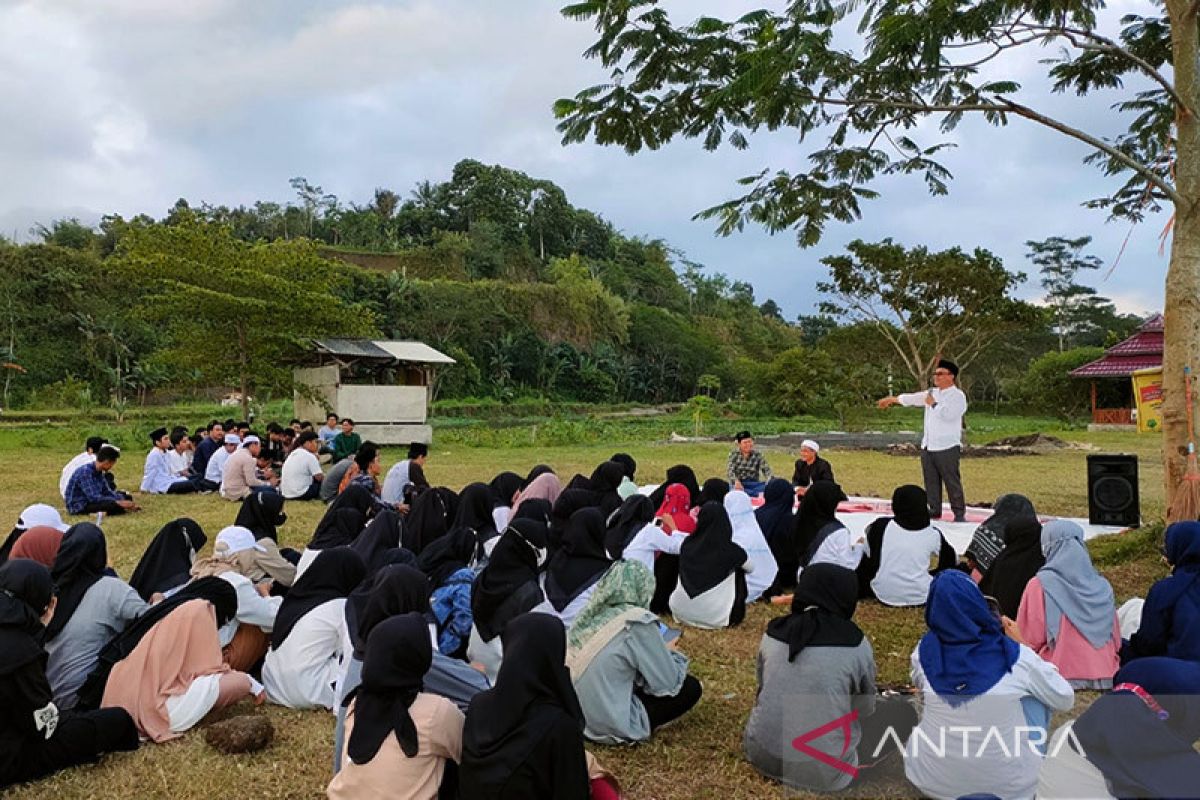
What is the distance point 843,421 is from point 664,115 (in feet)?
79.6

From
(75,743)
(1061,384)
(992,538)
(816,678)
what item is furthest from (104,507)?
(1061,384)

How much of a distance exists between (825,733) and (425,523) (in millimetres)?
3441

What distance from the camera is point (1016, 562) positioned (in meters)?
4.50

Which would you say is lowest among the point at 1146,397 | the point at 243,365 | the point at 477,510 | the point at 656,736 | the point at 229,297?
the point at 656,736

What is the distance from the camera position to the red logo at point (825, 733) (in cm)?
300

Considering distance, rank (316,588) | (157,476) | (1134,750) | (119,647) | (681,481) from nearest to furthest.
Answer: (1134,750), (119,647), (316,588), (681,481), (157,476)

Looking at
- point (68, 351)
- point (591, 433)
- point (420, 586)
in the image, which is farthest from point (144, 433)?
point (420, 586)

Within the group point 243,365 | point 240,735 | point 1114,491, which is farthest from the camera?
point 243,365

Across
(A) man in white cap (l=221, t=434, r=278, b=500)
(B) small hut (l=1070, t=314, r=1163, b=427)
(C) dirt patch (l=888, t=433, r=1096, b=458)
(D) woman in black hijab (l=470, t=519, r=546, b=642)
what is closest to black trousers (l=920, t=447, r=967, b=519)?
(D) woman in black hijab (l=470, t=519, r=546, b=642)

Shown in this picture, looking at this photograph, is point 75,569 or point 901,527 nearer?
point 75,569

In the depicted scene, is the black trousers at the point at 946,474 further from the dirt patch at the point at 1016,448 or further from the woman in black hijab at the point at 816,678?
the dirt patch at the point at 1016,448

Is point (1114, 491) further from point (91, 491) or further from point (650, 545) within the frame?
point (91, 491)

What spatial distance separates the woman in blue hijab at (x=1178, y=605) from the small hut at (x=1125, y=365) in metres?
26.6

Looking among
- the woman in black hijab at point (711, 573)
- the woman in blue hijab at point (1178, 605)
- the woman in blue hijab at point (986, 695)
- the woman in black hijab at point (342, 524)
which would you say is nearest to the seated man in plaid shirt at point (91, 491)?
the woman in black hijab at point (342, 524)
